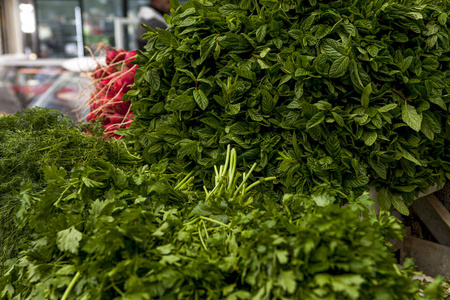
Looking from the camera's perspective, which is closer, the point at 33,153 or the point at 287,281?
the point at 287,281

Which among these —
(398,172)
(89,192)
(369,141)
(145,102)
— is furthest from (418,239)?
(89,192)

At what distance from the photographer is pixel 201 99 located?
1.18m

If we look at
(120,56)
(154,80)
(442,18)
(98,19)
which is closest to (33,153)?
(154,80)

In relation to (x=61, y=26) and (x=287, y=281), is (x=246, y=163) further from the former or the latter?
(x=61, y=26)

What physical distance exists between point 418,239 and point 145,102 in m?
1.55

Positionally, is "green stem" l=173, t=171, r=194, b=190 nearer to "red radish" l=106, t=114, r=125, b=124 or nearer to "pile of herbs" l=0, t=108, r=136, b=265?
"pile of herbs" l=0, t=108, r=136, b=265

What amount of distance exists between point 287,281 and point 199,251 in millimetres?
239

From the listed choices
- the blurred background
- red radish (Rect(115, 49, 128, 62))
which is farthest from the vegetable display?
the blurred background

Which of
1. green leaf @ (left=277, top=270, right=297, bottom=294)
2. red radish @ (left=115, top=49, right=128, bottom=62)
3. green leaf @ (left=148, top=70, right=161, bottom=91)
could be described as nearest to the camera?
green leaf @ (left=277, top=270, right=297, bottom=294)

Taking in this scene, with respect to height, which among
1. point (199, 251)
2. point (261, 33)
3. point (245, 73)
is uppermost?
point (261, 33)

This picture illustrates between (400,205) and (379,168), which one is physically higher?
(379,168)

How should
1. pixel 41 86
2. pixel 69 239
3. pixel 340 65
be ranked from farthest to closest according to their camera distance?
1. pixel 41 86
2. pixel 340 65
3. pixel 69 239

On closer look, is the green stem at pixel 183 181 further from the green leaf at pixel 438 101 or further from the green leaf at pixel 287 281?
the green leaf at pixel 438 101

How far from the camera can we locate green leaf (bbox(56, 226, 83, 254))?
0.75 metres
